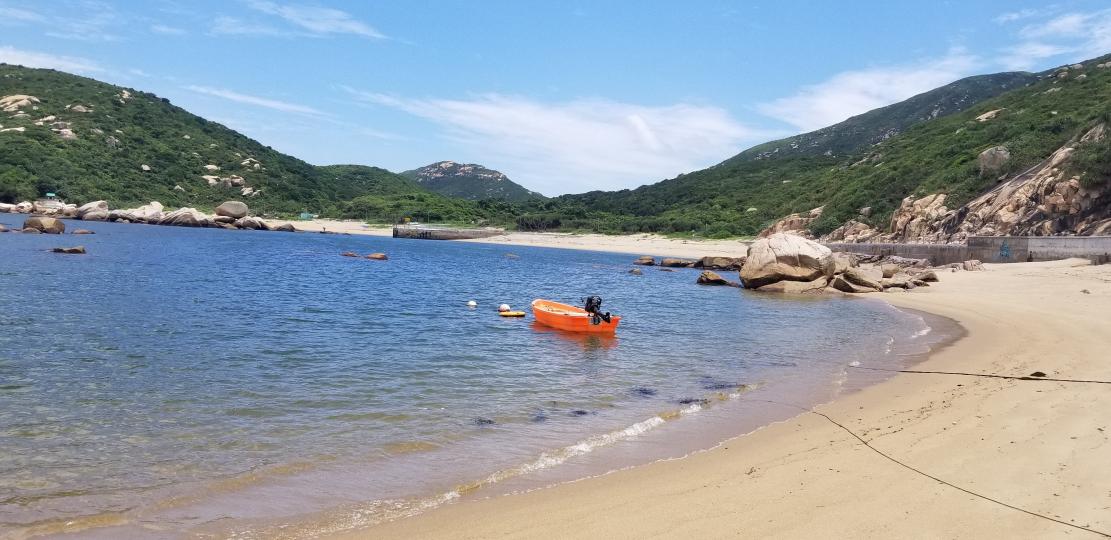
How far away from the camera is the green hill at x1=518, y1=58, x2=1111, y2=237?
60062 millimetres

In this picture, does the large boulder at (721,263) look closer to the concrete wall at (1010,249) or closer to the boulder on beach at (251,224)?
the concrete wall at (1010,249)

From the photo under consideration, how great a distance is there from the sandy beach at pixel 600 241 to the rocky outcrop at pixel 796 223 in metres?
4.74

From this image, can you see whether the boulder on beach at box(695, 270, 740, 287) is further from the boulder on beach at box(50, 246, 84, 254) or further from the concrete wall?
the boulder on beach at box(50, 246, 84, 254)

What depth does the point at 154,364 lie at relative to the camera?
1344cm

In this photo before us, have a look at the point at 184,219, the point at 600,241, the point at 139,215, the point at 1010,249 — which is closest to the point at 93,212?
the point at 139,215

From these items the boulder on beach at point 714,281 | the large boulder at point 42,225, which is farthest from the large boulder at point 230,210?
the boulder on beach at point 714,281

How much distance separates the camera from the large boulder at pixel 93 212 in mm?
89938

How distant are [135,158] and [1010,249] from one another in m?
131

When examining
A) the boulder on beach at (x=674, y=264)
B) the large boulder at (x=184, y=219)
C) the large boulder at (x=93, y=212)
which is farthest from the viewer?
the large boulder at (x=184, y=219)

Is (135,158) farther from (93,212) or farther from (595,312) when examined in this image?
(595,312)

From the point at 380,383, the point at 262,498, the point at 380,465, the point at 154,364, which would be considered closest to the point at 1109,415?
the point at 380,465

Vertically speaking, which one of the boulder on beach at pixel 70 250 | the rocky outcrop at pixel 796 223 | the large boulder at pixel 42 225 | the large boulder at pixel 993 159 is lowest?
the boulder on beach at pixel 70 250

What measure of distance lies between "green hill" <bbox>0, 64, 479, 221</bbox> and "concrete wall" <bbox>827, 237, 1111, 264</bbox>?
106124mm

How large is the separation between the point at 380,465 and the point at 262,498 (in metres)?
1.55
